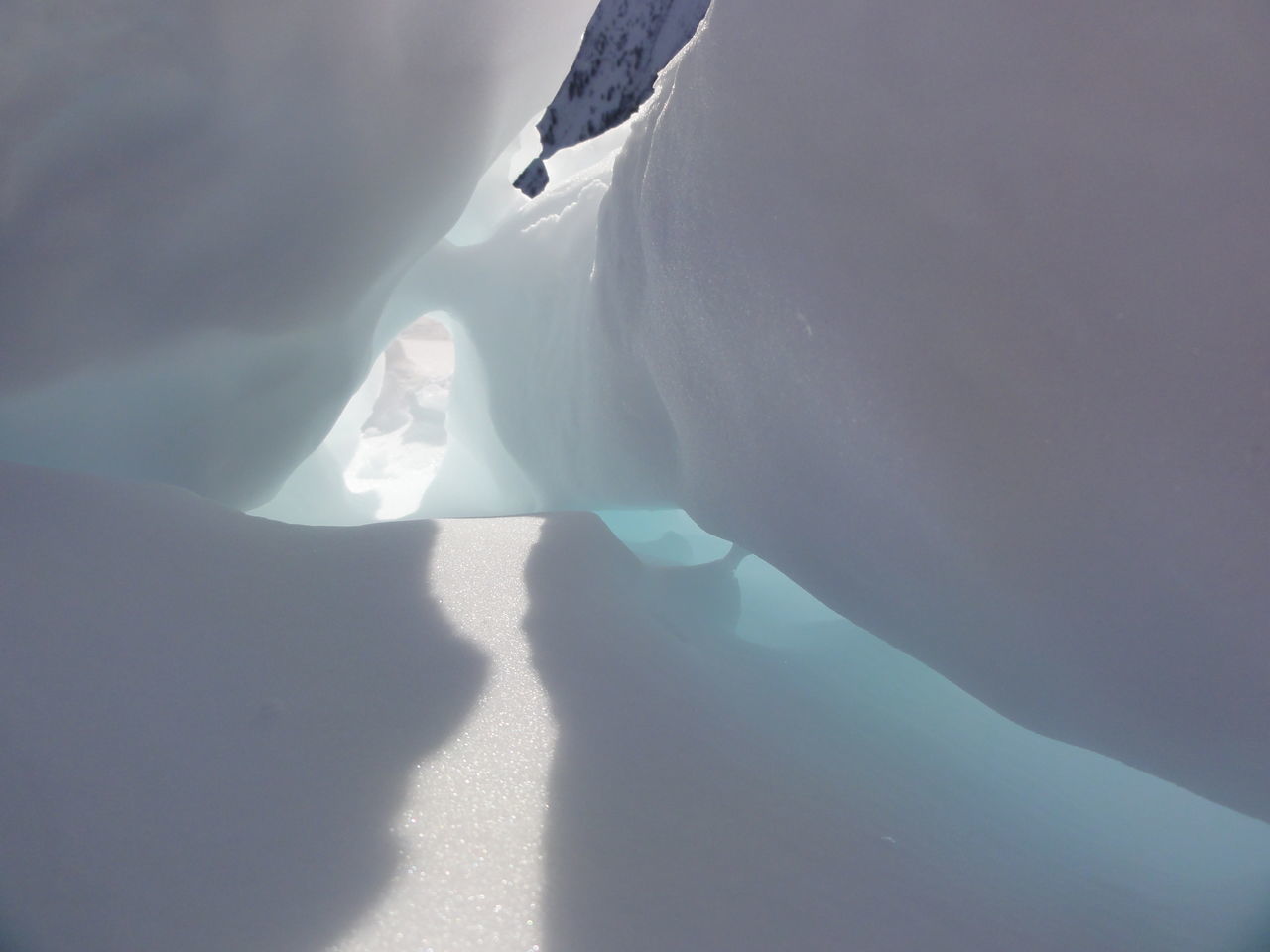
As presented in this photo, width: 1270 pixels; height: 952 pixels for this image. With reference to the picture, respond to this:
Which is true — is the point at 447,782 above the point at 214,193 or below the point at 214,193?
below

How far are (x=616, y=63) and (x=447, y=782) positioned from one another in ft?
5.90

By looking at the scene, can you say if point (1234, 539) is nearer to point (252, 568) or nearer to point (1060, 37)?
point (1060, 37)

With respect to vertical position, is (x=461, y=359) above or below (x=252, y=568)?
below

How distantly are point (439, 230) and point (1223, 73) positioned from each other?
254 centimetres

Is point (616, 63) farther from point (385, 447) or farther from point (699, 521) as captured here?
point (385, 447)

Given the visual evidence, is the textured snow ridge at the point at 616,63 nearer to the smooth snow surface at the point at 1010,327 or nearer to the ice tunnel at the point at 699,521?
the ice tunnel at the point at 699,521

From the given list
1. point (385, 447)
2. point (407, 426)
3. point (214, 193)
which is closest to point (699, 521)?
point (214, 193)

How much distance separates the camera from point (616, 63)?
74.1 inches

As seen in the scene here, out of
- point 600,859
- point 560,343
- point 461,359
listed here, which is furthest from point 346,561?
point 461,359

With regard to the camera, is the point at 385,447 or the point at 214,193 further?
the point at 385,447

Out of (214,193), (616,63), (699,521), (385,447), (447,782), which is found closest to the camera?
(447,782)

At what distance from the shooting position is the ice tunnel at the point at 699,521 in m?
0.78

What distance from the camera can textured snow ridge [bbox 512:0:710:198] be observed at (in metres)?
1.80

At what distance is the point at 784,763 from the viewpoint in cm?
116
